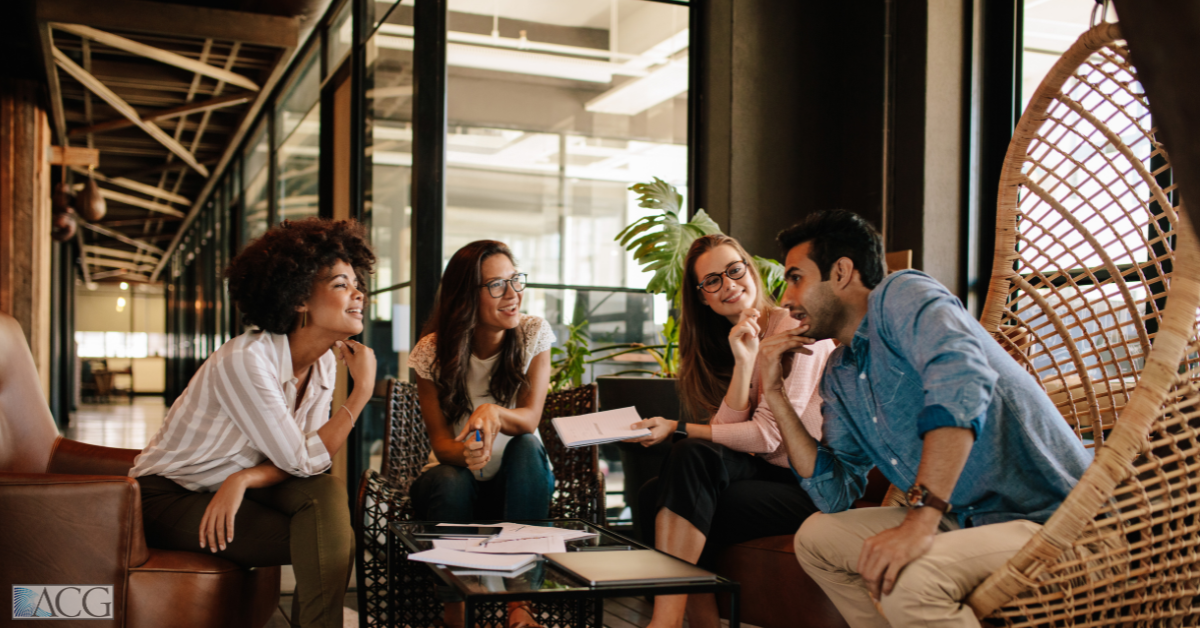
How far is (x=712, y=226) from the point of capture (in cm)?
341

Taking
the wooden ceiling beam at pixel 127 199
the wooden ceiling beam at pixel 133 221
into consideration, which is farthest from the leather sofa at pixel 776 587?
the wooden ceiling beam at pixel 133 221

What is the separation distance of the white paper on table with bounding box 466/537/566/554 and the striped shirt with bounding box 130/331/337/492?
584 millimetres

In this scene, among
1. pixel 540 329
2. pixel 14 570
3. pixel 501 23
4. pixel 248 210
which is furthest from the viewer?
pixel 248 210

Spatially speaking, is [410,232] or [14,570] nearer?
[14,570]

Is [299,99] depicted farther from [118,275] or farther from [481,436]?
[118,275]

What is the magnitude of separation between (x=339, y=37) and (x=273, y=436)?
4.13 metres

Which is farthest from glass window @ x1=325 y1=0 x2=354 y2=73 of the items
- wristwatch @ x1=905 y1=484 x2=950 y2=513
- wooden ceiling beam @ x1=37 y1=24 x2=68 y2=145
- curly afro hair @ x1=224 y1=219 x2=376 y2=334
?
wristwatch @ x1=905 y1=484 x2=950 y2=513

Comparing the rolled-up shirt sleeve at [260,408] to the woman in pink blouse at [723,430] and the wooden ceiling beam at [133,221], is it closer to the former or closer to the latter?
the woman in pink blouse at [723,430]

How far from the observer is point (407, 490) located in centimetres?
269

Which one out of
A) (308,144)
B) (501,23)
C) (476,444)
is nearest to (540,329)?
(476,444)

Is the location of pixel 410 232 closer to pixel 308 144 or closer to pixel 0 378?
pixel 0 378

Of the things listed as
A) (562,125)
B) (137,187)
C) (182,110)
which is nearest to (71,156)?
(182,110)

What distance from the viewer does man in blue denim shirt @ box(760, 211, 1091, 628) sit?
56.7 inches

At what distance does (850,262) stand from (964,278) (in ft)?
4.99
